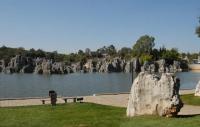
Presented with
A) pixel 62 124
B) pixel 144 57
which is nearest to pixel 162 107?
pixel 62 124

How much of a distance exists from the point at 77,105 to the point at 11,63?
532 feet

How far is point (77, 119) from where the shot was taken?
22.2m

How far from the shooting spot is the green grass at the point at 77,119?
63.8 ft

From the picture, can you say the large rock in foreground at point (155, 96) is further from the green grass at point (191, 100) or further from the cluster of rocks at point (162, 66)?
the cluster of rocks at point (162, 66)

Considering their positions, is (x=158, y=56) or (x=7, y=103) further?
(x=158, y=56)

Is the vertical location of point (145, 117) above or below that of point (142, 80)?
below

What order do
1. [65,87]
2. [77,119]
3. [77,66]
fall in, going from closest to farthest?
[77,119] → [65,87] → [77,66]

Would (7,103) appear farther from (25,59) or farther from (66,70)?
(25,59)

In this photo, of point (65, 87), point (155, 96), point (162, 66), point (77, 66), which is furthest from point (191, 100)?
point (77, 66)

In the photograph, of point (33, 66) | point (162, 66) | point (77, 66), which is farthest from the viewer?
point (77, 66)

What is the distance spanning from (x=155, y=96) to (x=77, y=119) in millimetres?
3995

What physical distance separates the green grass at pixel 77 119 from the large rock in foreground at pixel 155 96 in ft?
1.94

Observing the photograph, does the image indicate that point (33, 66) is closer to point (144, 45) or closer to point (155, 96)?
point (144, 45)

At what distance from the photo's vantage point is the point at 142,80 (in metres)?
22.0
